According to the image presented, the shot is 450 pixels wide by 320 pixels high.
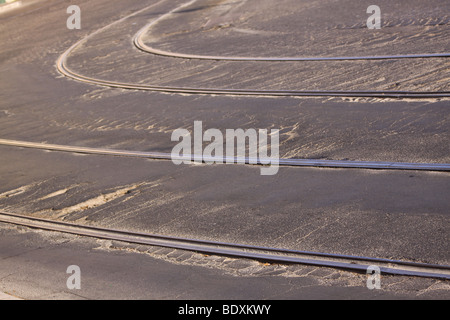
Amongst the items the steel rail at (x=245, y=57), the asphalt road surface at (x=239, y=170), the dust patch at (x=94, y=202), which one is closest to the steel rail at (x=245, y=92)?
the asphalt road surface at (x=239, y=170)

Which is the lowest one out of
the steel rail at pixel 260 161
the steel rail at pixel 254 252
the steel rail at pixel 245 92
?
the steel rail at pixel 254 252

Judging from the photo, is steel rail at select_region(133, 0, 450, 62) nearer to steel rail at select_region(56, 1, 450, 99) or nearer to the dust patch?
steel rail at select_region(56, 1, 450, 99)

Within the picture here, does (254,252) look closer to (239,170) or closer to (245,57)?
(239,170)

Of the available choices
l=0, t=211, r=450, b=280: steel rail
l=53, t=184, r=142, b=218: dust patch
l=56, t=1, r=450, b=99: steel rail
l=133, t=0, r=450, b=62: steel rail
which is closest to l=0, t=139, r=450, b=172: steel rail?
l=53, t=184, r=142, b=218: dust patch

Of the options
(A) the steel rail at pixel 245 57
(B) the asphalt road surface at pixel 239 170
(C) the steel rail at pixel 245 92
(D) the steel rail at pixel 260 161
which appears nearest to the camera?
(B) the asphalt road surface at pixel 239 170

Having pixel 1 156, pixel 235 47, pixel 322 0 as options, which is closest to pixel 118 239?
pixel 1 156

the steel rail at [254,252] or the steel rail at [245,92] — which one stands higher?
the steel rail at [245,92]

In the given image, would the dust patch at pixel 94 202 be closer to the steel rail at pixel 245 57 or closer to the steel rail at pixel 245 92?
the steel rail at pixel 245 92
